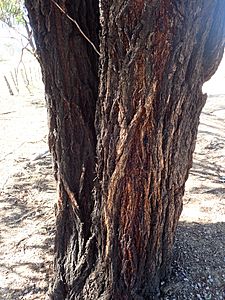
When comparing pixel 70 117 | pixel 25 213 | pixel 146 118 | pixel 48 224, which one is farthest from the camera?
pixel 25 213

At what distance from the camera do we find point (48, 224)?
97.0 inches

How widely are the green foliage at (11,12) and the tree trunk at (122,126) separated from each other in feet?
10.4

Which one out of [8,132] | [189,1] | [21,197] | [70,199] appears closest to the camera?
[189,1]

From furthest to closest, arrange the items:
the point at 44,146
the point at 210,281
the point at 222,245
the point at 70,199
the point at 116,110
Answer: the point at 44,146
the point at 222,245
the point at 210,281
the point at 70,199
the point at 116,110

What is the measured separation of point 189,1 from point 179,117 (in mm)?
387

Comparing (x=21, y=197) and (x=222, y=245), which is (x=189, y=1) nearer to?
(x=222, y=245)

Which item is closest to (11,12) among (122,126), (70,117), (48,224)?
(48,224)

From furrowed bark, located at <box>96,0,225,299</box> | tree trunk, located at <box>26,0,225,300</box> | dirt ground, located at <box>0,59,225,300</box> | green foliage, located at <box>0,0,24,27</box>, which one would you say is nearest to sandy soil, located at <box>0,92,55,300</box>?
dirt ground, located at <box>0,59,225,300</box>

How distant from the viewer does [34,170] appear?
3410mm

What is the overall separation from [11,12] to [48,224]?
3281 millimetres

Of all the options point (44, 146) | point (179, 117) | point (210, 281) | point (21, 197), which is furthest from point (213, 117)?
point (179, 117)

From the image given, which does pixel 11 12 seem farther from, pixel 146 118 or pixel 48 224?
pixel 146 118

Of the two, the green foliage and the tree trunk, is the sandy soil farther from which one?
the green foliage

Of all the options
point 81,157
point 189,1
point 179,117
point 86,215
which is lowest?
point 86,215
